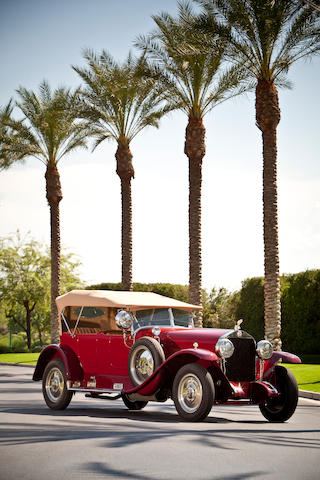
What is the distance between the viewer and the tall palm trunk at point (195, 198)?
Answer: 2823 cm

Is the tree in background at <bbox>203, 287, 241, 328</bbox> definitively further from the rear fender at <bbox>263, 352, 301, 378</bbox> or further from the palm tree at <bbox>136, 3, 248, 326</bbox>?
the rear fender at <bbox>263, 352, 301, 378</bbox>

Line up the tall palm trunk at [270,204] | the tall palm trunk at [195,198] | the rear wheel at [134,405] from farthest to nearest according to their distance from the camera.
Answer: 1. the tall palm trunk at [195,198]
2. the tall palm trunk at [270,204]
3. the rear wheel at [134,405]

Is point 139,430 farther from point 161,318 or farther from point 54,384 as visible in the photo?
point 54,384

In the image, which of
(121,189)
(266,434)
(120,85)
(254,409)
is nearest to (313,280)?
(121,189)

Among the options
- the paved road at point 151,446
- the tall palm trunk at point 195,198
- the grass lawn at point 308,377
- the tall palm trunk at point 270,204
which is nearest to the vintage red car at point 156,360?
the paved road at point 151,446

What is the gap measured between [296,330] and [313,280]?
2.40 meters

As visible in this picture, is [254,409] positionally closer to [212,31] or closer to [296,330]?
[212,31]

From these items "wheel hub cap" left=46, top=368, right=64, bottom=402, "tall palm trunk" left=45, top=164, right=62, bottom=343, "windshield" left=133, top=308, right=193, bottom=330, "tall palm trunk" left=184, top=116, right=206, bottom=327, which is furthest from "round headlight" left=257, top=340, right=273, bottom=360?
"tall palm trunk" left=45, top=164, right=62, bottom=343

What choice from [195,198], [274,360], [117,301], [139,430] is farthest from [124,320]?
[195,198]

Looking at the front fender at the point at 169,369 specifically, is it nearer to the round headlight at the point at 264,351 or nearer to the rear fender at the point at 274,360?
the round headlight at the point at 264,351

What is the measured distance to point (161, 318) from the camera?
1348 centimetres

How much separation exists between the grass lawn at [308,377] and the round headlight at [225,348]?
24.4 feet

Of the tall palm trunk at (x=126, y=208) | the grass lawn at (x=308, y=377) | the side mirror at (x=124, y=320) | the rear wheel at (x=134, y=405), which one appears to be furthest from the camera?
the tall palm trunk at (x=126, y=208)

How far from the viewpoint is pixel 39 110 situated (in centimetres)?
3688
